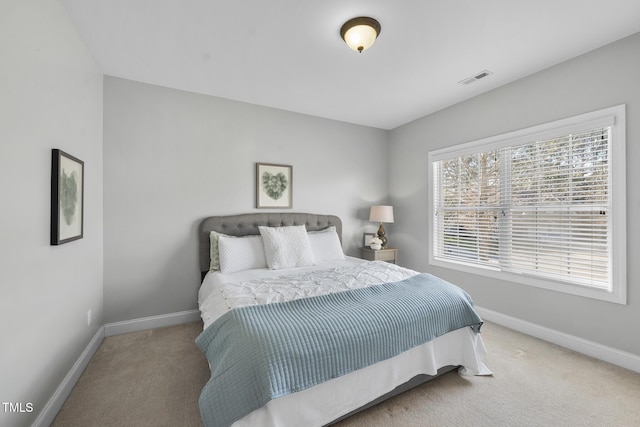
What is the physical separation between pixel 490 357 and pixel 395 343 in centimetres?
129

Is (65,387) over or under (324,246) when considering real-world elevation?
under

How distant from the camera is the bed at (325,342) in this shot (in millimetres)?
1323

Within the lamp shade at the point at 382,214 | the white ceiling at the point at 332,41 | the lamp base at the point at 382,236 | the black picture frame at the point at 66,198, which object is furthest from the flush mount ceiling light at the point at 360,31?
the lamp base at the point at 382,236

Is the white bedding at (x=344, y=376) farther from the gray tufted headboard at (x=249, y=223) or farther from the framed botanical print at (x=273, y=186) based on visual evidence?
→ the framed botanical print at (x=273, y=186)

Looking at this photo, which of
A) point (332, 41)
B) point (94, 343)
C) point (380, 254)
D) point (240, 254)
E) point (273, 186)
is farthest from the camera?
point (380, 254)

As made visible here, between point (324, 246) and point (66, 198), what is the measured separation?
2415mm

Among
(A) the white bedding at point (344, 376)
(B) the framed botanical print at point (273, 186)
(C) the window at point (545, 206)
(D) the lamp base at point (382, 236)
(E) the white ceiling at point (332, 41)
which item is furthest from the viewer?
(D) the lamp base at point (382, 236)

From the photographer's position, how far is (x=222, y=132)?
3.27m

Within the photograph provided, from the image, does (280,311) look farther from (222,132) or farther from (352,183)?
(352,183)

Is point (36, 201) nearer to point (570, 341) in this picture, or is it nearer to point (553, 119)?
point (553, 119)

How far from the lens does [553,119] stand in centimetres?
260

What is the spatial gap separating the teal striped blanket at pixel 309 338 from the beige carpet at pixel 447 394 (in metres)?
0.41

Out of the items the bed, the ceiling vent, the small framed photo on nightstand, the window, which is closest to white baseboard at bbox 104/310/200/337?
the bed

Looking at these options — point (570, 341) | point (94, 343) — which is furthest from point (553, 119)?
point (94, 343)
